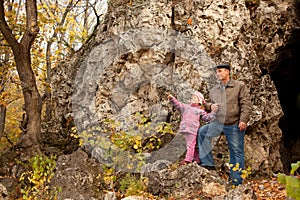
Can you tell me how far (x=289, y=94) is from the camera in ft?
35.1

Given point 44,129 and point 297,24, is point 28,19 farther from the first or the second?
point 297,24

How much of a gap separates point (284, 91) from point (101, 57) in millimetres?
5939

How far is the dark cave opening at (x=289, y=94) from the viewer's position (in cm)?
901

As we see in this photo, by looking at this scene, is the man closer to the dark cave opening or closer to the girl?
the girl

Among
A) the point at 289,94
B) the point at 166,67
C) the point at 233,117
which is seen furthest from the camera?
the point at 289,94

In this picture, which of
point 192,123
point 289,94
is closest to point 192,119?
point 192,123

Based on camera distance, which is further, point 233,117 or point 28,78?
point 28,78

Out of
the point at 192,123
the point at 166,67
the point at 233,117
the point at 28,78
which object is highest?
the point at 166,67

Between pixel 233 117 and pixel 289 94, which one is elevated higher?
pixel 289 94

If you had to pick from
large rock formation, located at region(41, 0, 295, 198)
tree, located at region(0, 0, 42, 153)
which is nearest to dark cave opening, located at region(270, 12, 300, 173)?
large rock formation, located at region(41, 0, 295, 198)

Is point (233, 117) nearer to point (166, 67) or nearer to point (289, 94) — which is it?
point (166, 67)

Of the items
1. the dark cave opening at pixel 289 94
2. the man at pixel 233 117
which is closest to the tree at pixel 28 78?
the man at pixel 233 117

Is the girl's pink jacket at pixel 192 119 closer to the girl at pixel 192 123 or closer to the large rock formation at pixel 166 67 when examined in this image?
the girl at pixel 192 123

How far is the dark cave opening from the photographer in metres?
9.01
